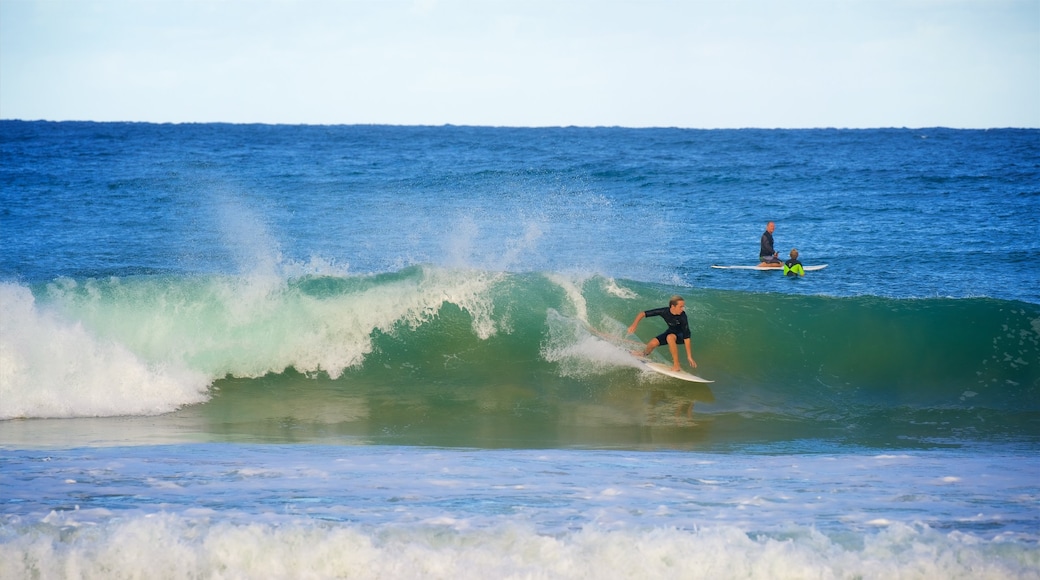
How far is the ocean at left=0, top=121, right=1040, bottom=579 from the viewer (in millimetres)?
5441

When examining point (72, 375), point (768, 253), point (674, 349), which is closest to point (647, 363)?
point (674, 349)

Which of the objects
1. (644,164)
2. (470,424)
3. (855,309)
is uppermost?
(644,164)

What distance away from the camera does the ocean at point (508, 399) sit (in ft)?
17.9

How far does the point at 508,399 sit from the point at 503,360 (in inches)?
53.6

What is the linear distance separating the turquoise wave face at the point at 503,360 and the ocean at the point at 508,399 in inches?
1.9

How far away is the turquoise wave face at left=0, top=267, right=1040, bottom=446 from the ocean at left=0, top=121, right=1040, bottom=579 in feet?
0.16

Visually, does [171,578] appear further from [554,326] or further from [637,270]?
[637,270]

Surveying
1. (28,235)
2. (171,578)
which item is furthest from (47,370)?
(28,235)

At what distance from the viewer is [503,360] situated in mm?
12648

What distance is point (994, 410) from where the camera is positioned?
35.9 ft

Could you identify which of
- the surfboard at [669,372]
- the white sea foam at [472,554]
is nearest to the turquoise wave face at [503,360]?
the surfboard at [669,372]

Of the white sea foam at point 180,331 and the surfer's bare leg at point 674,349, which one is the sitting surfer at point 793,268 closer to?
the white sea foam at point 180,331

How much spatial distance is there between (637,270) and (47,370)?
40.2 feet

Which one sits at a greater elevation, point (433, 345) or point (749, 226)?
point (749, 226)
